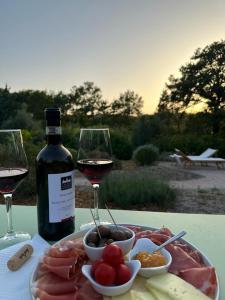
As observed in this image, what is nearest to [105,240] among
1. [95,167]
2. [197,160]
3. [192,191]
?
[95,167]

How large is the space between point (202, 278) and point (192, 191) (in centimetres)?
621

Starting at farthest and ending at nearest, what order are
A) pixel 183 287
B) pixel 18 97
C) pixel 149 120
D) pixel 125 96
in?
pixel 18 97 < pixel 125 96 < pixel 149 120 < pixel 183 287

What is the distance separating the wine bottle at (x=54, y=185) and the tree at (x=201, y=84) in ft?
61.5

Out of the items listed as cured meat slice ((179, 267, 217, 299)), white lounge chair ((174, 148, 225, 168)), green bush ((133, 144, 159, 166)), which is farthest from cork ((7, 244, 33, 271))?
green bush ((133, 144, 159, 166))

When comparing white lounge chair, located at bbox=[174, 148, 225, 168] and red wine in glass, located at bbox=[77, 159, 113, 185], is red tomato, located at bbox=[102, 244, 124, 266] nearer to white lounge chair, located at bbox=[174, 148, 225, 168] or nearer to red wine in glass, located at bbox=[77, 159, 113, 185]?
red wine in glass, located at bbox=[77, 159, 113, 185]

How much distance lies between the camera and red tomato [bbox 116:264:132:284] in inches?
27.5

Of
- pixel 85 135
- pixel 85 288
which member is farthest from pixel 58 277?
pixel 85 135

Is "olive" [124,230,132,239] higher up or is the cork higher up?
"olive" [124,230,132,239]

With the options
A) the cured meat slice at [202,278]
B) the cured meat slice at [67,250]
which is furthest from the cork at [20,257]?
the cured meat slice at [202,278]

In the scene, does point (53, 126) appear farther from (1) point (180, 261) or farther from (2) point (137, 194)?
(2) point (137, 194)

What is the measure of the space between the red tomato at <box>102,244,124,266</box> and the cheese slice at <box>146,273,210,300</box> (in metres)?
0.08

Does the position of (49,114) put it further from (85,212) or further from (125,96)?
(125,96)

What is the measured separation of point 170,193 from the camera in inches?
230

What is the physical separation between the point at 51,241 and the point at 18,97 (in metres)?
24.6
